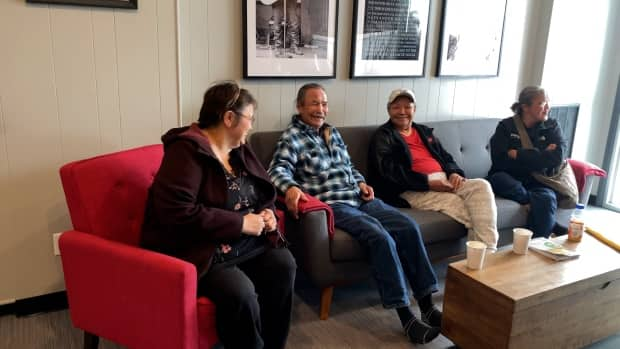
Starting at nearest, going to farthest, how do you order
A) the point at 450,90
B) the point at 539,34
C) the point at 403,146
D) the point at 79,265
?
the point at 79,265, the point at 403,146, the point at 450,90, the point at 539,34

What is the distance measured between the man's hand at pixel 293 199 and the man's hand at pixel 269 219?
0.23 m

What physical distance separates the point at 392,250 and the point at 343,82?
4.09 feet

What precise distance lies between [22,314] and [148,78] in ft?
4.01

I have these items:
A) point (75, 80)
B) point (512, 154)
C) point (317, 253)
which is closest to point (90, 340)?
point (317, 253)

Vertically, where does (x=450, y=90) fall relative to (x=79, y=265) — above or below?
above

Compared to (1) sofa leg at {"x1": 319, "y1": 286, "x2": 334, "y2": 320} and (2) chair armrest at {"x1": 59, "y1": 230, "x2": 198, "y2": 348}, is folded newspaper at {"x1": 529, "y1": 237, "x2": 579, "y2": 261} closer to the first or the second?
(1) sofa leg at {"x1": 319, "y1": 286, "x2": 334, "y2": 320}

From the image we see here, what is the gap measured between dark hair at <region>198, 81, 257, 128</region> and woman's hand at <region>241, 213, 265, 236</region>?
0.36 m

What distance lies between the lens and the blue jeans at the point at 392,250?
6.95 ft

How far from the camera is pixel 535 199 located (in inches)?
108

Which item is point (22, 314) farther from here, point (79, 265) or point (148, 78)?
point (148, 78)

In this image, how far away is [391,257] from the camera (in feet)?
6.98

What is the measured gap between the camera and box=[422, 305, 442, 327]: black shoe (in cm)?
218

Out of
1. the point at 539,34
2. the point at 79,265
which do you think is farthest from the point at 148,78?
the point at 539,34

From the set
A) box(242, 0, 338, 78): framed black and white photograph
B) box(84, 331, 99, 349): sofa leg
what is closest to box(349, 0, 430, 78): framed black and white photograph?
box(242, 0, 338, 78): framed black and white photograph
